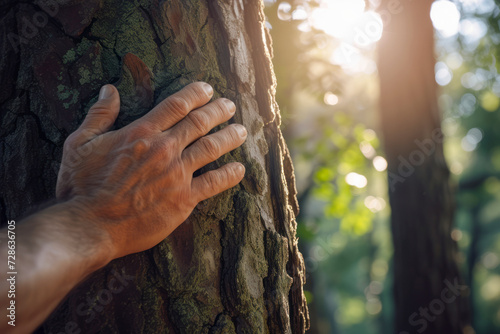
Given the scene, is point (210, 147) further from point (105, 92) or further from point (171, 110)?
point (105, 92)

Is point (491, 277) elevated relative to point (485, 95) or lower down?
lower down

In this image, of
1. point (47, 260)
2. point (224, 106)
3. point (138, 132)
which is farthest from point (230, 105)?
point (47, 260)

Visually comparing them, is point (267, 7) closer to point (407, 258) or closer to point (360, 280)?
point (407, 258)

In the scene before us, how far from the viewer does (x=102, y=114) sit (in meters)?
1.45

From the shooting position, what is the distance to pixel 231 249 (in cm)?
161

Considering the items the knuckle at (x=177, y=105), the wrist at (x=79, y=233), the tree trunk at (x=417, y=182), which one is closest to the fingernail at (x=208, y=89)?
the knuckle at (x=177, y=105)

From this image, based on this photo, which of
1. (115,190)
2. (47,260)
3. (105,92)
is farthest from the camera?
(105,92)

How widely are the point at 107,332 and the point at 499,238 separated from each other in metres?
27.3

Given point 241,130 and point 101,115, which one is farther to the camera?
point 241,130

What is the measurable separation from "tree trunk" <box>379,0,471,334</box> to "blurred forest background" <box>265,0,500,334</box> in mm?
311

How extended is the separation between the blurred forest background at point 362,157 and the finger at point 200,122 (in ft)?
9.24

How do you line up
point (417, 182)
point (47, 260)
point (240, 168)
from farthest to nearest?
1. point (417, 182)
2. point (240, 168)
3. point (47, 260)

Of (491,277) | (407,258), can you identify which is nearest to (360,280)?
(491,277)

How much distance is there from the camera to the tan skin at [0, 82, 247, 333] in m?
1.24
